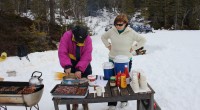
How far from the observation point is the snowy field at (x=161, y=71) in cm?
547

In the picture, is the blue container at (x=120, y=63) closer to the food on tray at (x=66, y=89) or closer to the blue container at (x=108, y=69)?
the blue container at (x=108, y=69)

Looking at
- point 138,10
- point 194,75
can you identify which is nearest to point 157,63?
point 194,75

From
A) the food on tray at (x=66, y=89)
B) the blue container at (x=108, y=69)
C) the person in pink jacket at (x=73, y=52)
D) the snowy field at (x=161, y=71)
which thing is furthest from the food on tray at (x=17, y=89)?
the snowy field at (x=161, y=71)

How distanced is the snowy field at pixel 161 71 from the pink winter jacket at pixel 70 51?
4.36ft

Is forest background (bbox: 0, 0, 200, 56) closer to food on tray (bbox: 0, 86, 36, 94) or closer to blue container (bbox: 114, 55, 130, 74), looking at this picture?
food on tray (bbox: 0, 86, 36, 94)

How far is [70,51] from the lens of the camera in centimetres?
413

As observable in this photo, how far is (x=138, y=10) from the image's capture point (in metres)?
40.3

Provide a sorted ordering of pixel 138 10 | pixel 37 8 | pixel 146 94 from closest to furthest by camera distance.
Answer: pixel 146 94
pixel 37 8
pixel 138 10

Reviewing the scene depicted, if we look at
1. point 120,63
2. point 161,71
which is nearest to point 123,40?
point 120,63

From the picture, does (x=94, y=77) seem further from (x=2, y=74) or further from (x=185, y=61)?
(x=185, y=61)

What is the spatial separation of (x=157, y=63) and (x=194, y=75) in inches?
79.4

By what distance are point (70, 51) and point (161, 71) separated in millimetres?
4794

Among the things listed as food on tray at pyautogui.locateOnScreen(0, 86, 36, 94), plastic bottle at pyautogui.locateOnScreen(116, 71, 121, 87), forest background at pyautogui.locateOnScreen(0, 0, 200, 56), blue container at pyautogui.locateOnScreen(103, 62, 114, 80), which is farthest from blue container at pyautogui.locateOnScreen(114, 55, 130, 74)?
forest background at pyautogui.locateOnScreen(0, 0, 200, 56)

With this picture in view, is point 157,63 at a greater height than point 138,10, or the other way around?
point 138,10
